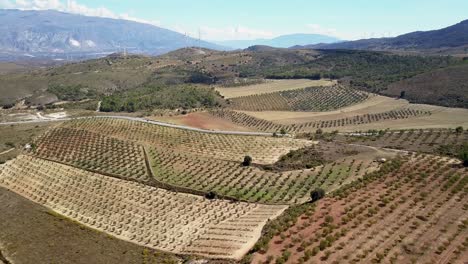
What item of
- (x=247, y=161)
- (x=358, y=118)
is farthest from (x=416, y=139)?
(x=358, y=118)

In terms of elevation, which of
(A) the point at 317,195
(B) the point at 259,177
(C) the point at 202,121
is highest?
(A) the point at 317,195

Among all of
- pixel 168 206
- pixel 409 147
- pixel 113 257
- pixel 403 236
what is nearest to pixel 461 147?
pixel 409 147

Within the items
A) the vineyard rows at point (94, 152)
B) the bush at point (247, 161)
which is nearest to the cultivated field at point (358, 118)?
the bush at point (247, 161)

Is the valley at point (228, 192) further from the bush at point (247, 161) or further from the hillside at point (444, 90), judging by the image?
the hillside at point (444, 90)

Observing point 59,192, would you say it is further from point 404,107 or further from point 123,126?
point 404,107

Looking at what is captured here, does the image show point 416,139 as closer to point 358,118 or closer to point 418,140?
point 418,140

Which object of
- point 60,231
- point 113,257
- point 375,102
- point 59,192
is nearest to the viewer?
point 113,257

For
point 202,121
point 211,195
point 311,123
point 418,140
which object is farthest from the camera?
point 311,123
